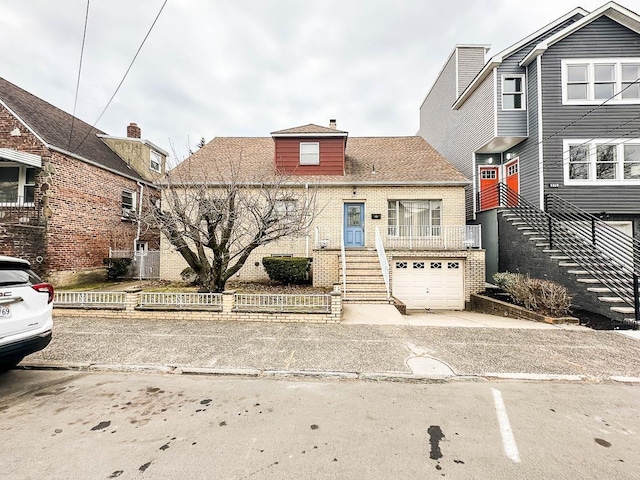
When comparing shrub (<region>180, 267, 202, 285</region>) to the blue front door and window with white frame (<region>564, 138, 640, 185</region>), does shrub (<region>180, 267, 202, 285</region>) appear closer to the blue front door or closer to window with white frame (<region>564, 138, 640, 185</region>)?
the blue front door

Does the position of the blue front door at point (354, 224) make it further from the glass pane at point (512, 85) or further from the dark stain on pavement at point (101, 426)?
the dark stain on pavement at point (101, 426)

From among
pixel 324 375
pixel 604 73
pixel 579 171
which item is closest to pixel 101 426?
pixel 324 375

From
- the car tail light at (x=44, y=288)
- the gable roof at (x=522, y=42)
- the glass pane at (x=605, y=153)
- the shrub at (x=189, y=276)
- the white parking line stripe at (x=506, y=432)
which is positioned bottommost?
the white parking line stripe at (x=506, y=432)

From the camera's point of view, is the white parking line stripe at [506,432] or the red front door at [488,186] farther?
the red front door at [488,186]

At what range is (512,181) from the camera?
44.3ft

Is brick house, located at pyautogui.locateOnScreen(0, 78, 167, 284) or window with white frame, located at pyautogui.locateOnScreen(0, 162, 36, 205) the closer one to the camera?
brick house, located at pyautogui.locateOnScreen(0, 78, 167, 284)

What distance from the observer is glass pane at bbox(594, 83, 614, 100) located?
1166 centimetres

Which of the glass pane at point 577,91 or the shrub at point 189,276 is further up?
the glass pane at point 577,91

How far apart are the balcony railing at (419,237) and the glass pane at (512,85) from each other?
6505 millimetres

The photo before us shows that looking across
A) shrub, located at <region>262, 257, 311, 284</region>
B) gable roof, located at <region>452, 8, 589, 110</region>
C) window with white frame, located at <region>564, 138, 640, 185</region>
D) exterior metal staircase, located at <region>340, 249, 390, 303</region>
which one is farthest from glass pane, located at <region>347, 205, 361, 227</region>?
window with white frame, located at <region>564, 138, 640, 185</region>

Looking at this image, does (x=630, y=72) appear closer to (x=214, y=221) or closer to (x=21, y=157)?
(x=214, y=221)

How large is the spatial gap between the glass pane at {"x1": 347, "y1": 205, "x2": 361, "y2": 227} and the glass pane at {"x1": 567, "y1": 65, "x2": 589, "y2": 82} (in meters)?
10.1

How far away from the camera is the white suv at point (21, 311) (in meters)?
3.73

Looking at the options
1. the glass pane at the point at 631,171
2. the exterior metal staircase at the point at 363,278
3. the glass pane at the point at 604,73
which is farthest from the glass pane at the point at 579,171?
the exterior metal staircase at the point at 363,278
